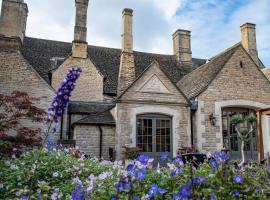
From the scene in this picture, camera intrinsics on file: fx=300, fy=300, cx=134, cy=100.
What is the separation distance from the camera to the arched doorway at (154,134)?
12.4 meters

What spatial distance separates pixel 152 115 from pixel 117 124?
162 cm

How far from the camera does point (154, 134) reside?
12.6 meters

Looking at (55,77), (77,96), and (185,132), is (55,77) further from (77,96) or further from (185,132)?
(185,132)

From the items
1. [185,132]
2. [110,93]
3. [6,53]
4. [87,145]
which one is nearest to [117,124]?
[87,145]

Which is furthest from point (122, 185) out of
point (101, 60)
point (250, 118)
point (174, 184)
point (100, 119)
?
point (101, 60)

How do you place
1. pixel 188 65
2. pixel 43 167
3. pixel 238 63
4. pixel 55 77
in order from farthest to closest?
pixel 188 65
pixel 55 77
pixel 238 63
pixel 43 167

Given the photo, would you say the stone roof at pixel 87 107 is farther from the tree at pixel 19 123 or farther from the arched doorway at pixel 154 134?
the tree at pixel 19 123

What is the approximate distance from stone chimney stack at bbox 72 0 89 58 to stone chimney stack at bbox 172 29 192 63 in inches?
305

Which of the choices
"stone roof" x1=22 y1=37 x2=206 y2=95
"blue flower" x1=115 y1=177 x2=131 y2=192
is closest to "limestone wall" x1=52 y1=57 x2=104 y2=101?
"stone roof" x1=22 y1=37 x2=206 y2=95

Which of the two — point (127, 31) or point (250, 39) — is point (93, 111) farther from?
point (250, 39)

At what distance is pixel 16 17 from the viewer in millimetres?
15055

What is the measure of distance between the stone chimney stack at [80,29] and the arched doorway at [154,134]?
6185 mm

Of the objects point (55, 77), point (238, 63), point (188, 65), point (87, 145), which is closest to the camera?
point (87, 145)

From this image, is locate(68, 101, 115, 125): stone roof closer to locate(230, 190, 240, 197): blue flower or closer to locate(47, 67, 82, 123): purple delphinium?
locate(47, 67, 82, 123): purple delphinium
